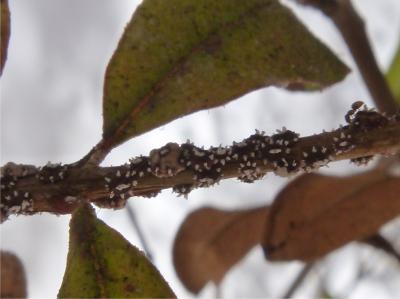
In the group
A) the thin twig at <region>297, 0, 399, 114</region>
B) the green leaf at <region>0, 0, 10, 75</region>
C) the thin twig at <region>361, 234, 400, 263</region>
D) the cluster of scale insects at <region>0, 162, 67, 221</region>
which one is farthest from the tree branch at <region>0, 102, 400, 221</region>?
the thin twig at <region>361, 234, 400, 263</region>

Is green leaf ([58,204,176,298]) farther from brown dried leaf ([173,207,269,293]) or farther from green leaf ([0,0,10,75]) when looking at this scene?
brown dried leaf ([173,207,269,293])

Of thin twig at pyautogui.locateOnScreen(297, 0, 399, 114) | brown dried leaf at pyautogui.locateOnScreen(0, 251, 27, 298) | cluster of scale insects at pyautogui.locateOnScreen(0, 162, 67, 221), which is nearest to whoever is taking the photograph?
cluster of scale insects at pyautogui.locateOnScreen(0, 162, 67, 221)

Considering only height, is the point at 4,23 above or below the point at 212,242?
above

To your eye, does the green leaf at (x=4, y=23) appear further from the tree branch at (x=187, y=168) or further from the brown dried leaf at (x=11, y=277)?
the brown dried leaf at (x=11, y=277)

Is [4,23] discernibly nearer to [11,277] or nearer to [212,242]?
[11,277]

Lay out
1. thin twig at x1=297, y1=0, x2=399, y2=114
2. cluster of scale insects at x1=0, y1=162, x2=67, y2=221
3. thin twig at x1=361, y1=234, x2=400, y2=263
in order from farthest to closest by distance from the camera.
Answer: thin twig at x1=361, y1=234, x2=400, y2=263, thin twig at x1=297, y1=0, x2=399, y2=114, cluster of scale insects at x1=0, y1=162, x2=67, y2=221

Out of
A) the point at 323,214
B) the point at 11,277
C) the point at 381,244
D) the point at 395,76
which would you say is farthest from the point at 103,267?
the point at 395,76
